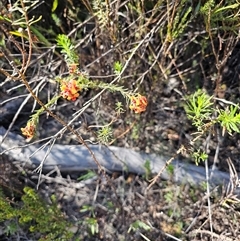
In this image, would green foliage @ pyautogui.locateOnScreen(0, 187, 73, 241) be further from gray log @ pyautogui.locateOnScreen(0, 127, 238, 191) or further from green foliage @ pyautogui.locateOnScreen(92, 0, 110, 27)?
green foliage @ pyautogui.locateOnScreen(92, 0, 110, 27)

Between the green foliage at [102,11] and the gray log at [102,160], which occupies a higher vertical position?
the green foliage at [102,11]

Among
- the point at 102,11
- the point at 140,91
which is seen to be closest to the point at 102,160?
the point at 140,91

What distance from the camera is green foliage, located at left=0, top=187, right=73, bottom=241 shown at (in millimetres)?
1589

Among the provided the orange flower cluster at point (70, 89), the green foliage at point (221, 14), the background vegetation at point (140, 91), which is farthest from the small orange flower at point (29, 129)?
the green foliage at point (221, 14)

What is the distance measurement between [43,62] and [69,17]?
33 cm

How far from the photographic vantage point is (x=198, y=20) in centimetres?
179

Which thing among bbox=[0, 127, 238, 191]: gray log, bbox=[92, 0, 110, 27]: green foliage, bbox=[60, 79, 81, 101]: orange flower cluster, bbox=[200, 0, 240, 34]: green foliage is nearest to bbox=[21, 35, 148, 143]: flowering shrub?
bbox=[60, 79, 81, 101]: orange flower cluster

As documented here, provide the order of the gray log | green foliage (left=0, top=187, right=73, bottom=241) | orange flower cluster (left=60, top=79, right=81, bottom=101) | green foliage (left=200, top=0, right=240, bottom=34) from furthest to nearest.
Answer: the gray log
green foliage (left=0, top=187, right=73, bottom=241)
green foliage (left=200, top=0, right=240, bottom=34)
orange flower cluster (left=60, top=79, right=81, bottom=101)

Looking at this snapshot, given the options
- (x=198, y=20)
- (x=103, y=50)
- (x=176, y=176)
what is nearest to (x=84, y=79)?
(x=103, y=50)

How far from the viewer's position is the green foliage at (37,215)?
159 cm

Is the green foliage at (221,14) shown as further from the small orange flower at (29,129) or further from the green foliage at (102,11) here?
the small orange flower at (29,129)

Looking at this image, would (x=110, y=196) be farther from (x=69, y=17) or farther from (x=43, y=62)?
(x=69, y=17)

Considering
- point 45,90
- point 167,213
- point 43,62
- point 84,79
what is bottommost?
point 167,213

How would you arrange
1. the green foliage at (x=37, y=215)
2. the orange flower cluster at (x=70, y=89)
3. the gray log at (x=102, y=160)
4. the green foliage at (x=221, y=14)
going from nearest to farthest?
1. the orange flower cluster at (x=70, y=89)
2. the green foliage at (x=221, y=14)
3. the green foliage at (x=37, y=215)
4. the gray log at (x=102, y=160)
